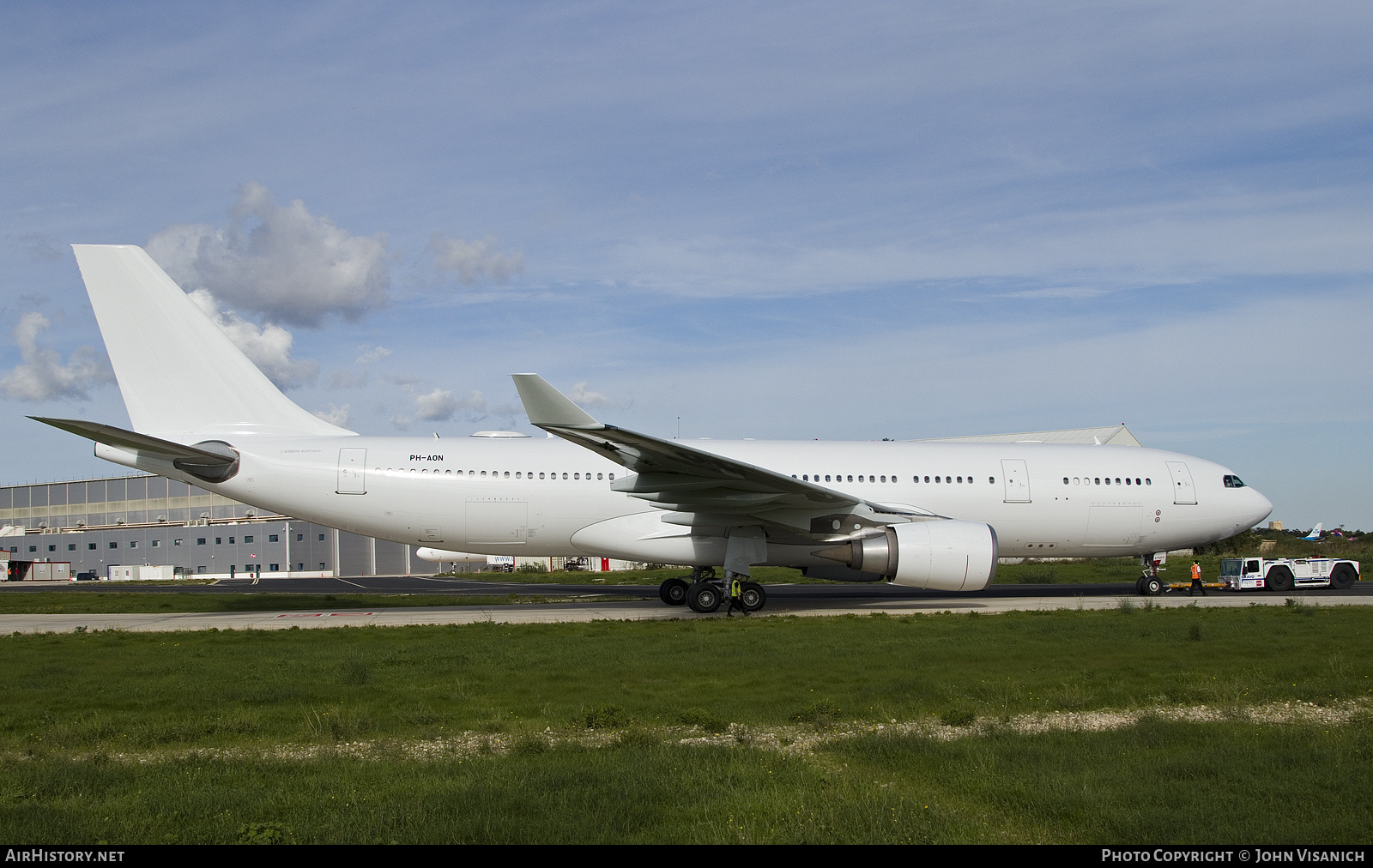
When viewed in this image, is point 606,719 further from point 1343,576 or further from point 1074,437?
point 1074,437

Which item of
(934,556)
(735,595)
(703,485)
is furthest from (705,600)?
(934,556)

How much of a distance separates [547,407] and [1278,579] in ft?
63.3

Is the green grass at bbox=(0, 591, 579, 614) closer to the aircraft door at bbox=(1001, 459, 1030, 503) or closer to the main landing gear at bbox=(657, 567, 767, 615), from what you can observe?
the main landing gear at bbox=(657, 567, 767, 615)

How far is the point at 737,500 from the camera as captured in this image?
16.1m

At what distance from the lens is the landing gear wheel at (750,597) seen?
54.3ft

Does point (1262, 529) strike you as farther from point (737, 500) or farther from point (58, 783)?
point (58, 783)

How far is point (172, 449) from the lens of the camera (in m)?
16.0

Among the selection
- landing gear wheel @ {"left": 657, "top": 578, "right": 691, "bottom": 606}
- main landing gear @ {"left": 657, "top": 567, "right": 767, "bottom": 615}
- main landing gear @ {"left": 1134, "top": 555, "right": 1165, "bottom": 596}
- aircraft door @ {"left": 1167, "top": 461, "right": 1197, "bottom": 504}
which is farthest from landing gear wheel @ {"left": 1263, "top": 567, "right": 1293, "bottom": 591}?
landing gear wheel @ {"left": 657, "top": 578, "right": 691, "bottom": 606}

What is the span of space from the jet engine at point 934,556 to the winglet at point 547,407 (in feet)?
18.3

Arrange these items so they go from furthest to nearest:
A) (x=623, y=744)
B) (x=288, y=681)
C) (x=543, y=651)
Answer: (x=543, y=651)
(x=288, y=681)
(x=623, y=744)

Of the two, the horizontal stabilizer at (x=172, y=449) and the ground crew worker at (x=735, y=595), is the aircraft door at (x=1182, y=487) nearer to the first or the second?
the ground crew worker at (x=735, y=595)

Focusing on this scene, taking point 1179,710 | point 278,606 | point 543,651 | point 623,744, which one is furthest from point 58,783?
point 278,606

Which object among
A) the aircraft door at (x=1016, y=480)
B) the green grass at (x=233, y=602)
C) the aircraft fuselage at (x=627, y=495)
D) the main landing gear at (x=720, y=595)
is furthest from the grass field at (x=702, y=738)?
the green grass at (x=233, y=602)
